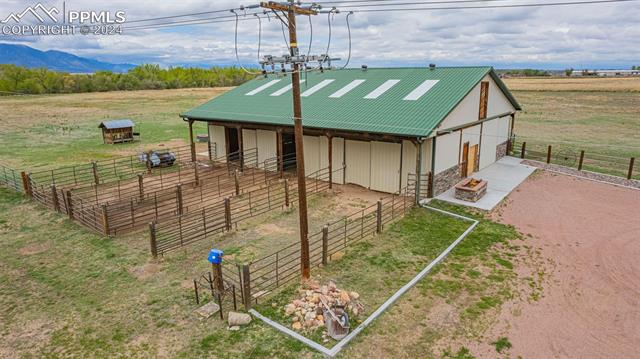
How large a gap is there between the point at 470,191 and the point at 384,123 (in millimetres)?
4271

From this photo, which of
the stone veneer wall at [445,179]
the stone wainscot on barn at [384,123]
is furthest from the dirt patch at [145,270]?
the stone veneer wall at [445,179]

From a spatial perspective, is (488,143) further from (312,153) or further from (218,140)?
(218,140)

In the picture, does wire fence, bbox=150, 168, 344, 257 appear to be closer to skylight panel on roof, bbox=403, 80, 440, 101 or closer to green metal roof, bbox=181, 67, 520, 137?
green metal roof, bbox=181, 67, 520, 137

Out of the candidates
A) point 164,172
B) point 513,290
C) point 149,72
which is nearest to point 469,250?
point 513,290

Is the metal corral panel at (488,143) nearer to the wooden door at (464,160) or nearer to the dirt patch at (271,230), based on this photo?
the wooden door at (464,160)

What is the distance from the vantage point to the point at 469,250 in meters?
12.0

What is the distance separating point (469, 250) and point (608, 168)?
14646mm

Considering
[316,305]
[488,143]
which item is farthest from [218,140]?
[316,305]

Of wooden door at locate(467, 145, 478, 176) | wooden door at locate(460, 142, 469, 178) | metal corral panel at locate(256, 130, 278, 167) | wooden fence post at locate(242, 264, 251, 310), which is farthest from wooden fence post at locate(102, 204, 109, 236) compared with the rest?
wooden door at locate(467, 145, 478, 176)

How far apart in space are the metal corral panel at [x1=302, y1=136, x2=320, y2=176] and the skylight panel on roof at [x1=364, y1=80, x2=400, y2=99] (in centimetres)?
330

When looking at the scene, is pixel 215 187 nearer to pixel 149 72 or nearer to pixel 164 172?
pixel 164 172

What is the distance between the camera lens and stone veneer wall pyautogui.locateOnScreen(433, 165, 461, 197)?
A: 1678cm

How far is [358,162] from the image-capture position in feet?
59.5

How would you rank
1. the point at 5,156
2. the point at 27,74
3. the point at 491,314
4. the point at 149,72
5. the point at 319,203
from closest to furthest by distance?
the point at 491,314 < the point at 319,203 < the point at 5,156 < the point at 27,74 < the point at 149,72
